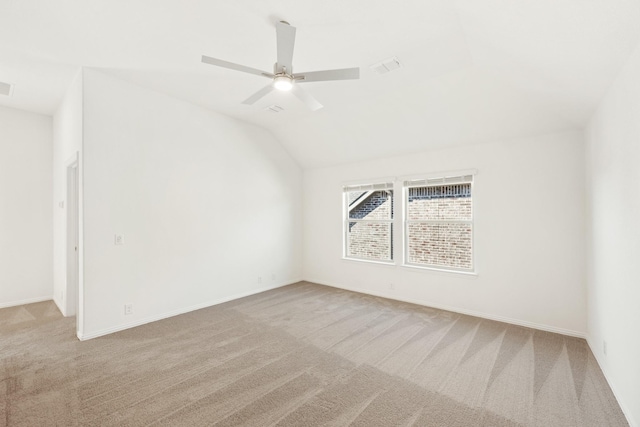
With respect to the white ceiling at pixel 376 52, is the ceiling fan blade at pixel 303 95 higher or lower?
lower

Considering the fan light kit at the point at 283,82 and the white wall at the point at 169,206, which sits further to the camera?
the white wall at the point at 169,206

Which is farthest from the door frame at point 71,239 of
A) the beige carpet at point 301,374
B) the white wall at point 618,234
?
the white wall at point 618,234

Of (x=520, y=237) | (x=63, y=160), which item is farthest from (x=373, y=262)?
(x=63, y=160)

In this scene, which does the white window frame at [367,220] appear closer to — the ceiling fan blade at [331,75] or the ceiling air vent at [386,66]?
the ceiling air vent at [386,66]

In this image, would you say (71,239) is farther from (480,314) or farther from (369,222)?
(480,314)

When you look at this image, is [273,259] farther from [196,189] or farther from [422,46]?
[422,46]

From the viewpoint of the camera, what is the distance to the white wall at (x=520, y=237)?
3.39m

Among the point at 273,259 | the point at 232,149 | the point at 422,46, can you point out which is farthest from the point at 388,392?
the point at 232,149

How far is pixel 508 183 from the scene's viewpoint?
12.5ft

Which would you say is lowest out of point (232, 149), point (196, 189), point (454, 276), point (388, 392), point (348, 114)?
point (388, 392)

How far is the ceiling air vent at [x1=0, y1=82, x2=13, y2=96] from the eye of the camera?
3.58 m

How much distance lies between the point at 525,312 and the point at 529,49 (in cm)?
309

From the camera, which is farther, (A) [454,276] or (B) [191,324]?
(A) [454,276]

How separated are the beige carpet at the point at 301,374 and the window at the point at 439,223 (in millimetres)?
962
